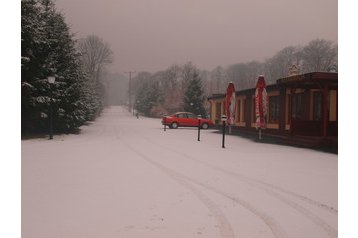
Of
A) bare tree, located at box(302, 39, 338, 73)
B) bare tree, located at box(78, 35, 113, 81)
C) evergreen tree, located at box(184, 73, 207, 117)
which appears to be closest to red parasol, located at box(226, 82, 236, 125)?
bare tree, located at box(302, 39, 338, 73)

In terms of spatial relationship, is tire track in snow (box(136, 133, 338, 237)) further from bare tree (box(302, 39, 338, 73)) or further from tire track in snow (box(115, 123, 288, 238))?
bare tree (box(302, 39, 338, 73))

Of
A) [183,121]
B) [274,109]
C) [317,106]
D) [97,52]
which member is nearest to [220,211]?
[97,52]

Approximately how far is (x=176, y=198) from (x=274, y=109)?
12279 millimetres

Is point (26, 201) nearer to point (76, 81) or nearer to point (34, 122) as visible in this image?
point (34, 122)

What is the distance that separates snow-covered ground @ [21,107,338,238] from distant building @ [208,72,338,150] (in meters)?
3.50

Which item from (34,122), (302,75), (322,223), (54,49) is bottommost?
(322,223)

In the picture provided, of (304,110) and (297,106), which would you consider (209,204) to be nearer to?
(304,110)

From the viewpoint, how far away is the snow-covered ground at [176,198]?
344cm

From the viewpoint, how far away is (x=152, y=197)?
4590 millimetres

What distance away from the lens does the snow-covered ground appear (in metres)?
A: 3.44

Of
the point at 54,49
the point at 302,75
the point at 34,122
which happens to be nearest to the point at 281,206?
the point at 302,75

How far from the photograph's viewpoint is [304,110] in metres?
13.9

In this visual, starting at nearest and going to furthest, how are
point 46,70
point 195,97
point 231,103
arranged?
1. point 46,70
2. point 231,103
3. point 195,97

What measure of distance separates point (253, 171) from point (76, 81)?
37.5 feet
